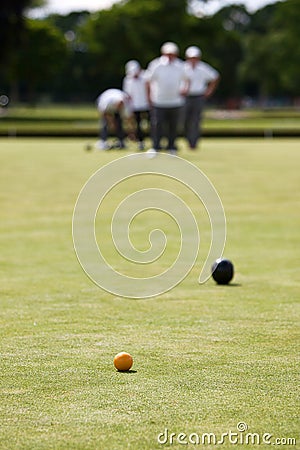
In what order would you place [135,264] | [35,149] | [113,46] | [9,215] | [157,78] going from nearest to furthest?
[135,264] < [9,215] < [157,78] < [35,149] < [113,46]

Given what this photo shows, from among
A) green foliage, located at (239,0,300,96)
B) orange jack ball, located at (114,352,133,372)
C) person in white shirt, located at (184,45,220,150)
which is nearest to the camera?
orange jack ball, located at (114,352,133,372)

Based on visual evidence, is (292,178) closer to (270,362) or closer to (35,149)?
(35,149)

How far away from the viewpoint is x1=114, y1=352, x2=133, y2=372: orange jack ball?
14.9ft

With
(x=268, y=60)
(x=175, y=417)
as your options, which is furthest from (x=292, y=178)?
(x=268, y=60)

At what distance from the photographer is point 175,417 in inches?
152

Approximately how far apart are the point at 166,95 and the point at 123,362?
15103 mm

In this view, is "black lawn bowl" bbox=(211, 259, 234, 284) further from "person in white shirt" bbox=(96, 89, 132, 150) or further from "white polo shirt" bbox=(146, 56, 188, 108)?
"person in white shirt" bbox=(96, 89, 132, 150)

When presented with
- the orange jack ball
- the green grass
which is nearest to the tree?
the green grass

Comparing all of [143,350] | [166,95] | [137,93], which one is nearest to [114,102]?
[137,93]

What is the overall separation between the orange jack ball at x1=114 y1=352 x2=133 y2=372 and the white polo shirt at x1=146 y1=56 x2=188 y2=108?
1499cm

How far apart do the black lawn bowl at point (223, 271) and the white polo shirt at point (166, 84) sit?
12.5 meters

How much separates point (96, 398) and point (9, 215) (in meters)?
7.48

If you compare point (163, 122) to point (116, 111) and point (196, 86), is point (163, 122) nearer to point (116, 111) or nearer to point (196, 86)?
point (196, 86)

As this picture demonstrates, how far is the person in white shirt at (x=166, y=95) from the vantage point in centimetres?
1933
